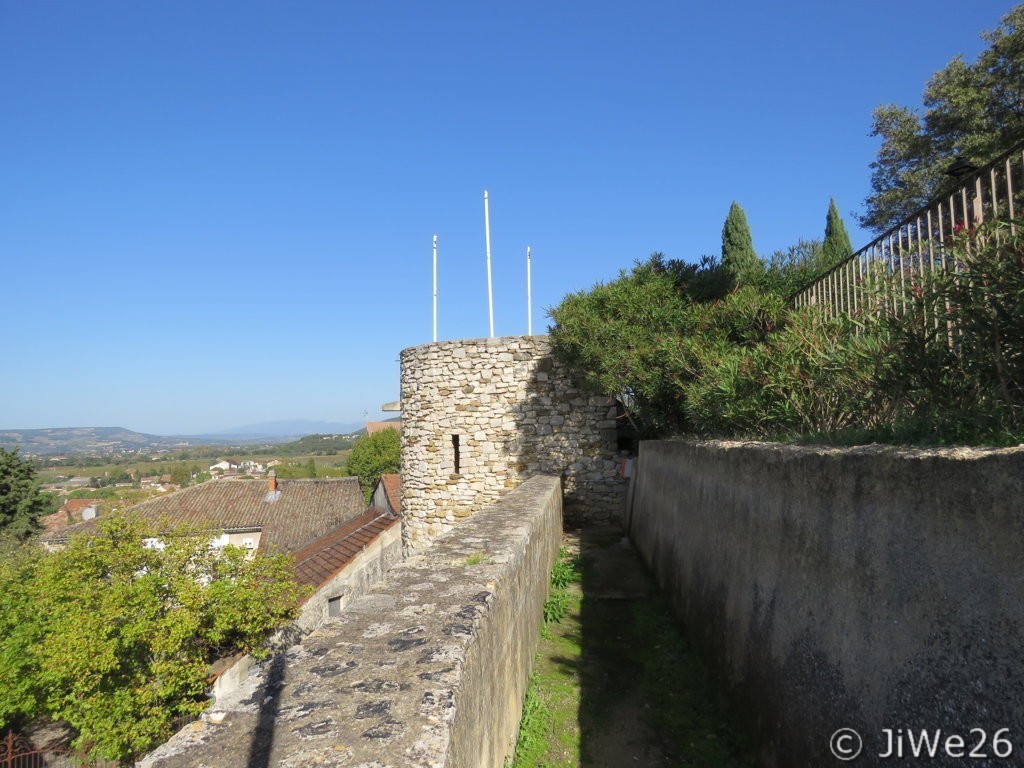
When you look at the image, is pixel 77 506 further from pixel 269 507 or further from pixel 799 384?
pixel 799 384

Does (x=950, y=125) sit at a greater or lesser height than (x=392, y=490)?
greater

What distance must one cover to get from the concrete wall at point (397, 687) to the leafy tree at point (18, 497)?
2832cm

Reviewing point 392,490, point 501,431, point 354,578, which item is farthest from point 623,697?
point 392,490

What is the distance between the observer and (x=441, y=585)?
2.88 metres

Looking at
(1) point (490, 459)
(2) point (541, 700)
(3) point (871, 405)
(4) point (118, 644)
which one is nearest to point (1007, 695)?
(3) point (871, 405)

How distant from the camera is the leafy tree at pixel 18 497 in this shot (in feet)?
78.6

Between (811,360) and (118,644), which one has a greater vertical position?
(811,360)

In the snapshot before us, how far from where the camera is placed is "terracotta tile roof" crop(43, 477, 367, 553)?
2789 centimetres

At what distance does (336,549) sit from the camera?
1975 centimetres

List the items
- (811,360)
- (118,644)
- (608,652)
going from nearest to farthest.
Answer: (811,360), (608,652), (118,644)

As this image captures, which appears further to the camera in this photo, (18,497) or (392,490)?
(392,490)

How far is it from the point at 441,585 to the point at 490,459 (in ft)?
28.2

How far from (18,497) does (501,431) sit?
24667 mm

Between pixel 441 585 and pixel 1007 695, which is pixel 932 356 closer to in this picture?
pixel 1007 695
